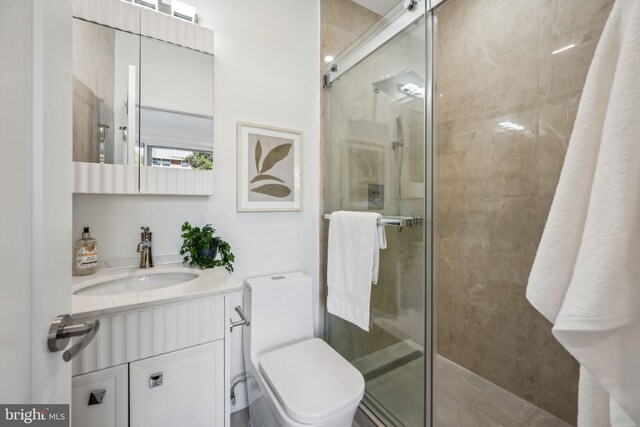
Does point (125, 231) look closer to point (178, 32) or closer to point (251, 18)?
point (178, 32)

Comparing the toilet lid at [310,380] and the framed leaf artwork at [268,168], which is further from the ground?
the framed leaf artwork at [268,168]

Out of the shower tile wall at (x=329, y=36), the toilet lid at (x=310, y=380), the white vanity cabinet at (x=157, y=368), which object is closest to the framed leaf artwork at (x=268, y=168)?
the shower tile wall at (x=329, y=36)

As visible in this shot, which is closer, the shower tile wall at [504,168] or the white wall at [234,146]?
the white wall at [234,146]

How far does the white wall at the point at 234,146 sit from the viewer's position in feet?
4.00

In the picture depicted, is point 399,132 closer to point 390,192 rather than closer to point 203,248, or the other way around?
point 390,192

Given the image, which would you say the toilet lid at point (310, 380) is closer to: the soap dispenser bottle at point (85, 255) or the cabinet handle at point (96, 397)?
the cabinet handle at point (96, 397)

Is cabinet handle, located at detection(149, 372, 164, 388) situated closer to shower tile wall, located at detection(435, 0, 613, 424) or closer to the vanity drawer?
the vanity drawer

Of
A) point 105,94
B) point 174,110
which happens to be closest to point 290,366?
point 174,110

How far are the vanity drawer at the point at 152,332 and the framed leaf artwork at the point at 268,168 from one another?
635mm

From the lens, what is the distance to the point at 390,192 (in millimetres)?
1301

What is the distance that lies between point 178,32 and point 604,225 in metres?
1.65

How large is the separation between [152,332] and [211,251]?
435mm

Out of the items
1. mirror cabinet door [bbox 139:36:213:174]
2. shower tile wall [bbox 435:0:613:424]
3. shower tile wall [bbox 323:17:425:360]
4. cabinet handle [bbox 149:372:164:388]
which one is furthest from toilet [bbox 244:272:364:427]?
shower tile wall [bbox 435:0:613:424]

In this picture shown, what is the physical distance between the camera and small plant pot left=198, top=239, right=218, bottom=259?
1.24 metres
